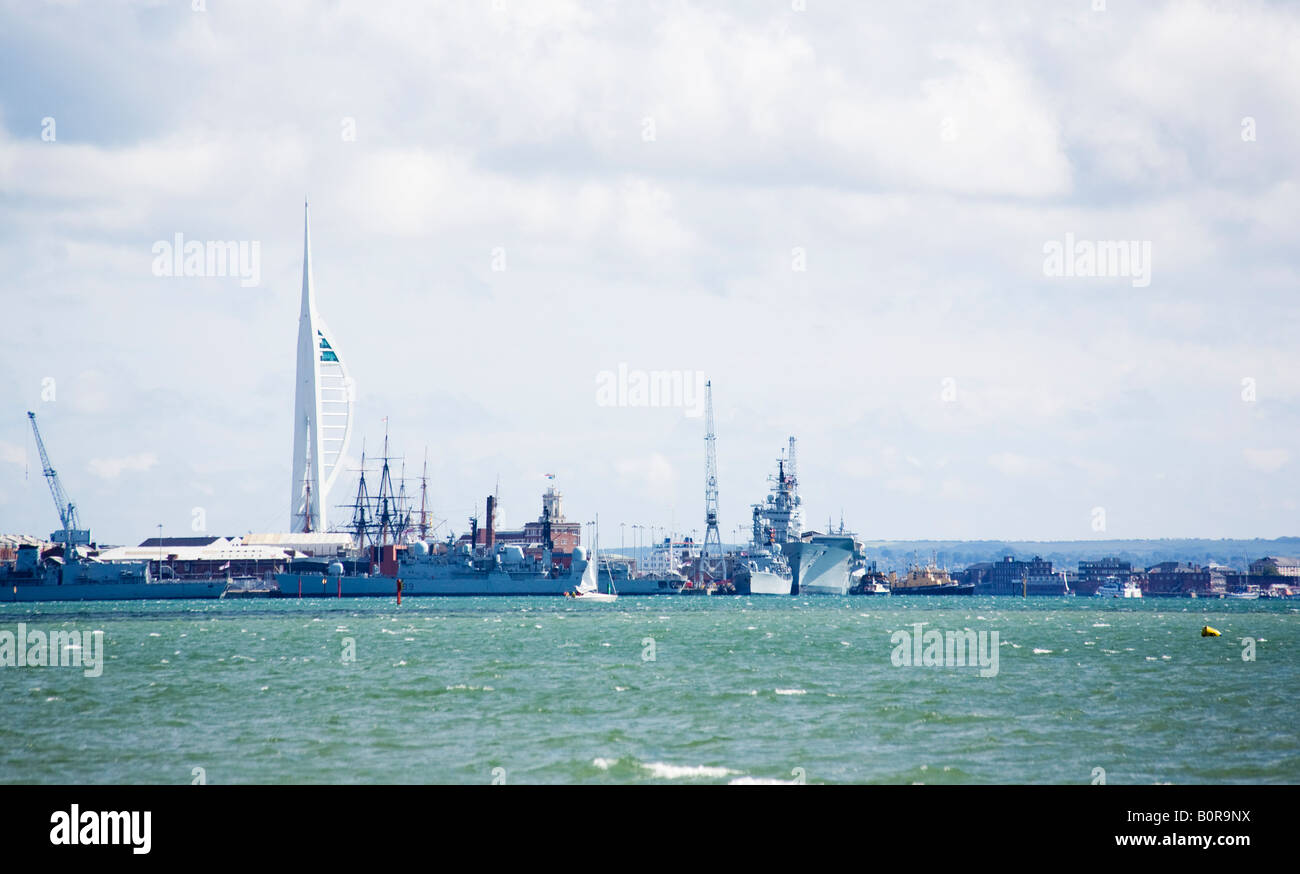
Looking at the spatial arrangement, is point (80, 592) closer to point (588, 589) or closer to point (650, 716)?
point (588, 589)

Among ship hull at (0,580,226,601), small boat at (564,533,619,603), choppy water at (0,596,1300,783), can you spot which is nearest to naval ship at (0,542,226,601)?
ship hull at (0,580,226,601)

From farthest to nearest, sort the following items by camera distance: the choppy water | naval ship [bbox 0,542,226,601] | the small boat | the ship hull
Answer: the small boat < naval ship [bbox 0,542,226,601] < the ship hull < the choppy water

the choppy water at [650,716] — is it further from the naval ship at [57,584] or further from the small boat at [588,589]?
the naval ship at [57,584]

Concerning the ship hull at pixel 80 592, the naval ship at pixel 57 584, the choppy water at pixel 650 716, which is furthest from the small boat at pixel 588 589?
the choppy water at pixel 650 716

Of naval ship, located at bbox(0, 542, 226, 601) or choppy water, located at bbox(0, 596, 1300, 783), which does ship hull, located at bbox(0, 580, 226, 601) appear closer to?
naval ship, located at bbox(0, 542, 226, 601)

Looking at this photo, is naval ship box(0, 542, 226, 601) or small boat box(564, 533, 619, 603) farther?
small boat box(564, 533, 619, 603)

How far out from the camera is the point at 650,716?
3841 centimetres

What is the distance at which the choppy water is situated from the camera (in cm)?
2939

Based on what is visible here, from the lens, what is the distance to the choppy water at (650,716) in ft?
96.4

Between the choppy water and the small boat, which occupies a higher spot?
the choppy water

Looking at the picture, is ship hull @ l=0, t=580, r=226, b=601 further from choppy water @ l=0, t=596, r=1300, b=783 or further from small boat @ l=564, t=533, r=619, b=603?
choppy water @ l=0, t=596, r=1300, b=783

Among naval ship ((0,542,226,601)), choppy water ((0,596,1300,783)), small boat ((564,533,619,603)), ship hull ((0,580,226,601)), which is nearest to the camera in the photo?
choppy water ((0,596,1300,783))

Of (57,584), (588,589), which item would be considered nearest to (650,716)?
(588,589)
